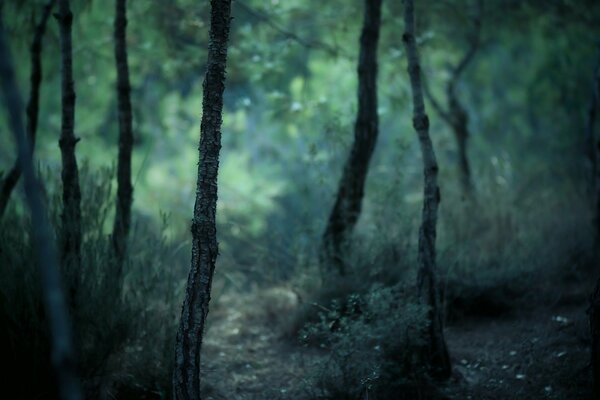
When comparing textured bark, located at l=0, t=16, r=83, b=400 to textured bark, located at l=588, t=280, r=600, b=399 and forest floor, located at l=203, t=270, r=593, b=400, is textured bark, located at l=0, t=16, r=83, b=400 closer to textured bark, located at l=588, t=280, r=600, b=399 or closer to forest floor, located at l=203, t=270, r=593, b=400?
forest floor, located at l=203, t=270, r=593, b=400

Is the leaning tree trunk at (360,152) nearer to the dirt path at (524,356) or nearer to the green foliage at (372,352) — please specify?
the dirt path at (524,356)

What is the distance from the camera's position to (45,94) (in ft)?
45.5

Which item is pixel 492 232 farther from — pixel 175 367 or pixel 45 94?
pixel 45 94

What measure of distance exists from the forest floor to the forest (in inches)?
0.9

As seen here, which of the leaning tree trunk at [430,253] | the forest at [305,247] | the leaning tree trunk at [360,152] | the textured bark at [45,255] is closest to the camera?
the textured bark at [45,255]

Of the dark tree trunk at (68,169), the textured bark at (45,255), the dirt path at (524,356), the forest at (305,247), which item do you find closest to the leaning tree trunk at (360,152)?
the forest at (305,247)

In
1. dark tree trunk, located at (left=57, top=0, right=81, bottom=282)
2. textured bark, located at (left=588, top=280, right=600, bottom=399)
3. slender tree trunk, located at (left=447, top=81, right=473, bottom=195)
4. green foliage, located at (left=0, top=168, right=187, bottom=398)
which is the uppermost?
slender tree trunk, located at (left=447, top=81, right=473, bottom=195)

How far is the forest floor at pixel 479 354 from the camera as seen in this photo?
4.12 metres

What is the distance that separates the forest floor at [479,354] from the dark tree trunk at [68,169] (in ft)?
4.75

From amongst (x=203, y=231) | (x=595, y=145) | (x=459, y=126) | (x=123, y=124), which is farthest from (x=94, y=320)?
(x=459, y=126)

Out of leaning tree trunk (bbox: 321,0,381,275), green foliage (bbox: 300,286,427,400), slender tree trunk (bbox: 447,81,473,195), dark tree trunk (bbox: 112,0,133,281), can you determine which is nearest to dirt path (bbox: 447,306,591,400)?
green foliage (bbox: 300,286,427,400)

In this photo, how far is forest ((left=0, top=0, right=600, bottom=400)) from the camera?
12.3 ft

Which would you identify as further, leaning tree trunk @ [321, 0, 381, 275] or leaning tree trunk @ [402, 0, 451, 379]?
leaning tree trunk @ [321, 0, 381, 275]

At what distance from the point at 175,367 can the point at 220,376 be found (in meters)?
1.45
